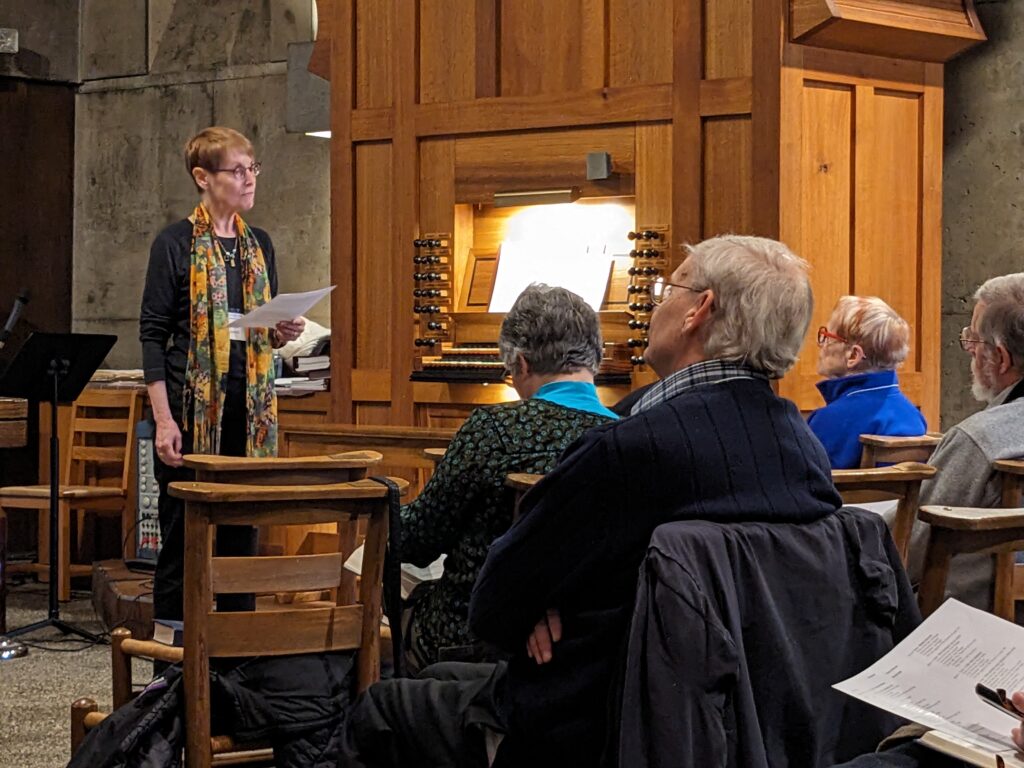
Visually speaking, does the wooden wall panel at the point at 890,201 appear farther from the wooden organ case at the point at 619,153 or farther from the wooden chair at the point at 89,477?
the wooden chair at the point at 89,477

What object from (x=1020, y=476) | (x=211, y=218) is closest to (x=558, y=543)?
(x=1020, y=476)

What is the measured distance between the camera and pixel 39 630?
6289mm

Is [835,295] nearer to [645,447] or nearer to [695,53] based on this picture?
[695,53]

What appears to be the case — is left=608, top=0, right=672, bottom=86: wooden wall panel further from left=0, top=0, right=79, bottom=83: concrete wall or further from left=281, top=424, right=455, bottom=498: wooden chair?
left=0, top=0, right=79, bottom=83: concrete wall

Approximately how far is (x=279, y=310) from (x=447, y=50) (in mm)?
2569

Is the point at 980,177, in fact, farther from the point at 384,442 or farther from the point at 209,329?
the point at 209,329

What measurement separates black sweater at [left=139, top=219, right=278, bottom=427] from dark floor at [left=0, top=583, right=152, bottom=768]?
110 cm

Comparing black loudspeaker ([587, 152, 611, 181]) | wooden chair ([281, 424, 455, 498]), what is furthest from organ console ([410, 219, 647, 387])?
wooden chair ([281, 424, 455, 498])

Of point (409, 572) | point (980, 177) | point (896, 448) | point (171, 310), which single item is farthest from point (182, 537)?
point (980, 177)

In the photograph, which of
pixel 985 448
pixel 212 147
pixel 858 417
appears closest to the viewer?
pixel 985 448

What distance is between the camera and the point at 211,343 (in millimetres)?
4742

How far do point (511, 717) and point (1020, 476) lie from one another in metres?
1.34

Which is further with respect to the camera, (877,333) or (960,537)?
(877,333)

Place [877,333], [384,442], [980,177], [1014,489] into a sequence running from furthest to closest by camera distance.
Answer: [980,177], [384,442], [877,333], [1014,489]
